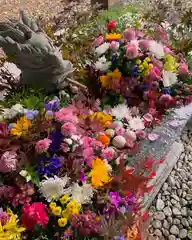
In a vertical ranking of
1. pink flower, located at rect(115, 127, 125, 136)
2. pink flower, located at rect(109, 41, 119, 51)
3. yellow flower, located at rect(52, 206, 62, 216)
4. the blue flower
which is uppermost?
pink flower, located at rect(109, 41, 119, 51)

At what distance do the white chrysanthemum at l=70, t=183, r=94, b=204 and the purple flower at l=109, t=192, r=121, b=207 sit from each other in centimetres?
13

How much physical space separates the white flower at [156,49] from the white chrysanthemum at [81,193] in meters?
1.42

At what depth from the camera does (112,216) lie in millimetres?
2311

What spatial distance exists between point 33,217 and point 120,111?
4.01ft

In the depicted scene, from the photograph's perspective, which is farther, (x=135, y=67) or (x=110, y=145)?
(x=135, y=67)

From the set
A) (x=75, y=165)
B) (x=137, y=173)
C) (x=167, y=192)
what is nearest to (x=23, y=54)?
(x=75, y=165)

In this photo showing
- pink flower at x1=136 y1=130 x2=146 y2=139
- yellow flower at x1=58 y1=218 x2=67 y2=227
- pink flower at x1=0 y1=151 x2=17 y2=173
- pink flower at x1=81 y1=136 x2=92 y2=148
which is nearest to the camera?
yellow flower at x1=58 y1=218 x2=67 y2=227

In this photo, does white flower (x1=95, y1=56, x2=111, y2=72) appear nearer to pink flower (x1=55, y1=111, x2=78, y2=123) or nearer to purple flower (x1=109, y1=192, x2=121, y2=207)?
pink flower (x1=55, y1=111, x2=78, y2=123)

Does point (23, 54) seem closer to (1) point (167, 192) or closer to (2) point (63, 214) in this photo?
(2) point (63, 214)

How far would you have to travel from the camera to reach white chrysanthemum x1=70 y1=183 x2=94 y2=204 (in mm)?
2354

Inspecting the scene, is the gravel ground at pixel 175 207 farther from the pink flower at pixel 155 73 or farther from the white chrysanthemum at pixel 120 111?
the pink flower at pixel 155 73

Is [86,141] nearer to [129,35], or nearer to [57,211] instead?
[57,211]

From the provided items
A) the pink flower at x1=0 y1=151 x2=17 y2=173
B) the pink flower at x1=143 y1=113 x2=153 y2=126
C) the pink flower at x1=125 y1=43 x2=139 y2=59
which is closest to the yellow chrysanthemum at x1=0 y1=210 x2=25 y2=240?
the pink flower at x1=0 y1=151 x2=17 y2=173

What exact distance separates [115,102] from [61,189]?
112 cm
